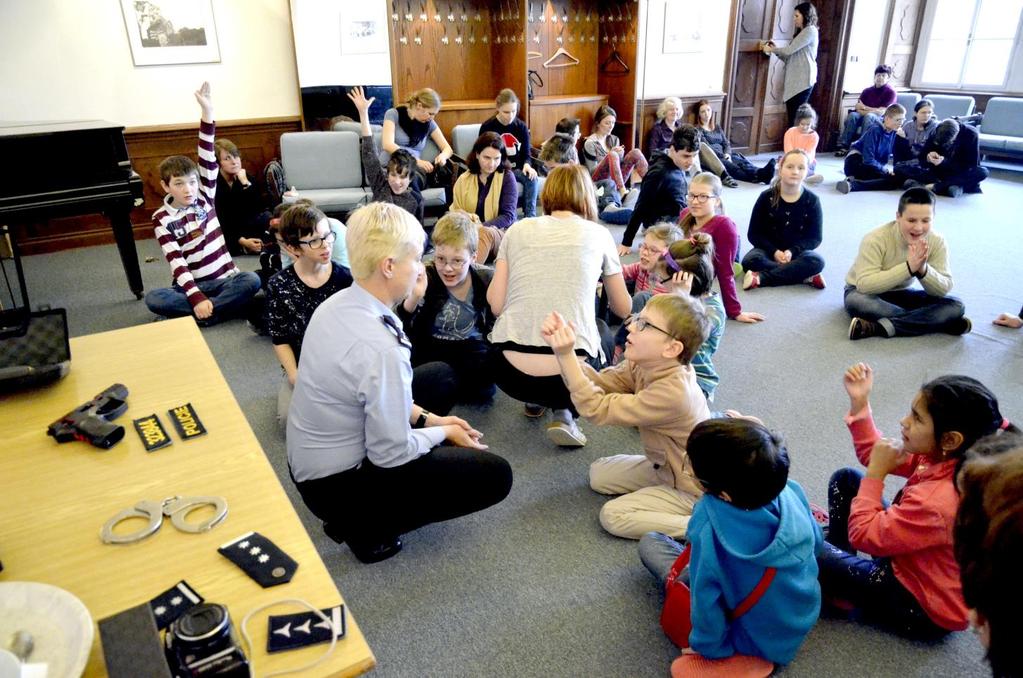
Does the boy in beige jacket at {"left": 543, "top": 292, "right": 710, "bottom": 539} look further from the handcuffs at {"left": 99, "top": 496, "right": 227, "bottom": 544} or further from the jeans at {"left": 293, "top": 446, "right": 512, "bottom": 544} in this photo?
the handcuffs at {"left": 99, "top": 496, "right": 227, "bottom": 544}

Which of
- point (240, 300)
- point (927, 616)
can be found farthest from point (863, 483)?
point (240, 300)

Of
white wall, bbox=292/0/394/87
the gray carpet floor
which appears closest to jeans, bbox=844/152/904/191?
the gray carpet floor

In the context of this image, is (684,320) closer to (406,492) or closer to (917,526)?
(917,526)

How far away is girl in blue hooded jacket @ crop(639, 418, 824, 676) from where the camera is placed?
4.56ft

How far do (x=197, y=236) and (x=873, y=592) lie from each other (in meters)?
3.54

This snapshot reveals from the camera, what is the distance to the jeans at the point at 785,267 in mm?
4195

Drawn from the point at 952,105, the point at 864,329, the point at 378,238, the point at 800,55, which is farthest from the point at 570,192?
the point at 952,105

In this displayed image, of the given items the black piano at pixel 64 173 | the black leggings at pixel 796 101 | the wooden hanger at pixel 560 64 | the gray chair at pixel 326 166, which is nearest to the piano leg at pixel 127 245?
the black piano at pixel 64 173

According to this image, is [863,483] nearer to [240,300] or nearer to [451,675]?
[451,675]

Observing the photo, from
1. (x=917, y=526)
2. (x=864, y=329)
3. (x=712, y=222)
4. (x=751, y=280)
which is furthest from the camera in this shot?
(x=751, y=280)

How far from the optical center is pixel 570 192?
93.3 inches

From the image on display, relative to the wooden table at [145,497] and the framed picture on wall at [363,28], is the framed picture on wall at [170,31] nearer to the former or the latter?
the framed picture on wall at [363,28]

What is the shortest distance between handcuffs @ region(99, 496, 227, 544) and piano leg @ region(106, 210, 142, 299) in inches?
128

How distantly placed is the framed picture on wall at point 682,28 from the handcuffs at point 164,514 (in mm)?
7885
